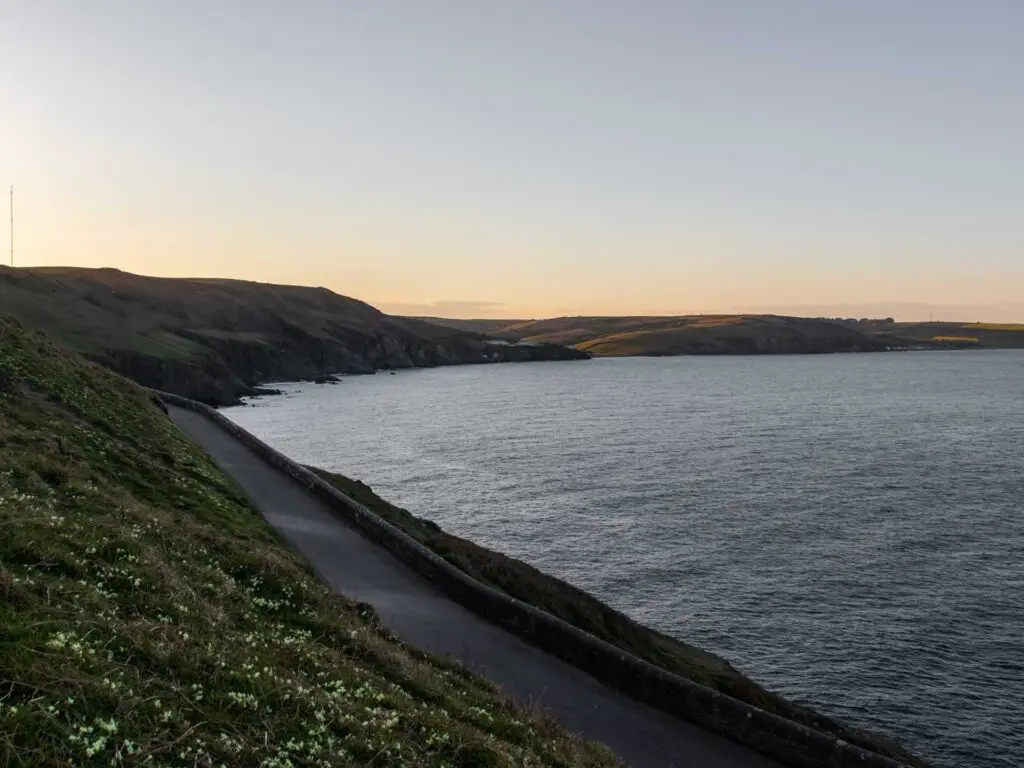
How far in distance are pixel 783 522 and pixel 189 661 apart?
139 ft

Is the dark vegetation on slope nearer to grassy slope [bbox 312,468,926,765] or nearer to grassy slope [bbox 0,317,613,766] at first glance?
grassy slope [bbox 312,468,926,765]

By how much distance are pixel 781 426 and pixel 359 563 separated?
2954 inches

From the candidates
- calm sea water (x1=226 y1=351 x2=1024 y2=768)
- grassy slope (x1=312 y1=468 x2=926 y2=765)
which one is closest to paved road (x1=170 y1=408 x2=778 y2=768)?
grassy slope (x1=312 y1=468 x2=926 y2=765)

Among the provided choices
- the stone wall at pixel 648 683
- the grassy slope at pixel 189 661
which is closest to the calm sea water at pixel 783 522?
the stone wall at pixel 648 683

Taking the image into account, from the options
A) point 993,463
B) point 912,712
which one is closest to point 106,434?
point 912,712

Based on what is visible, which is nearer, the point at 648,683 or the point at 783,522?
the point at 648,683

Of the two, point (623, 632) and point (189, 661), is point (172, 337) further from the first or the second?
point (189, 661)

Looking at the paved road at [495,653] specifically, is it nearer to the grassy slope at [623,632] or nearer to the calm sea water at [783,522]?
the grassy slope at [623,632]

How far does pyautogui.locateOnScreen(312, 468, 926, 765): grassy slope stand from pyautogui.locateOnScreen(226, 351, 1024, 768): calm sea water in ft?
10.2

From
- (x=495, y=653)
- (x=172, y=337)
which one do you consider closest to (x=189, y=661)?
(x=495, y=653)

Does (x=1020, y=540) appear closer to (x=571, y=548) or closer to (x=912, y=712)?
(x=912, y=712)

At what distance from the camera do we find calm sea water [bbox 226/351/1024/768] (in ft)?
87.5

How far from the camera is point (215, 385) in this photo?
10619cm

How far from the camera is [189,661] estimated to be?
10.1 meters
